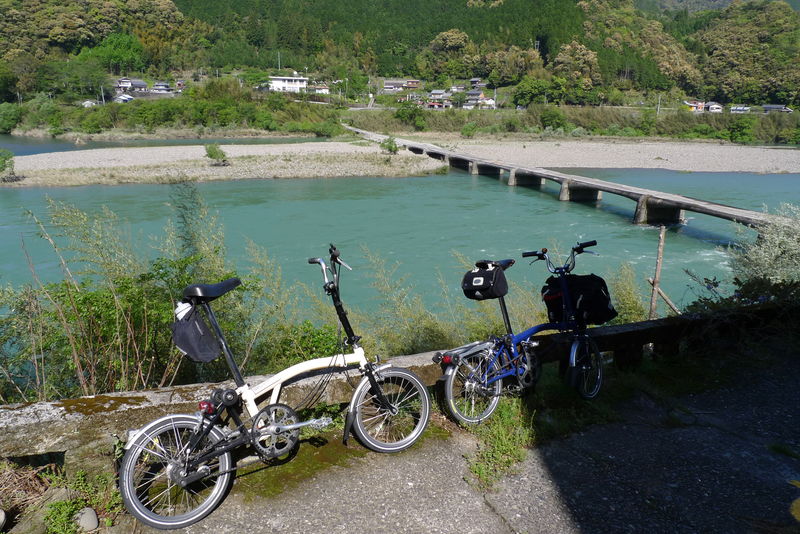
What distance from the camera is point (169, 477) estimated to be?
264 centimetres

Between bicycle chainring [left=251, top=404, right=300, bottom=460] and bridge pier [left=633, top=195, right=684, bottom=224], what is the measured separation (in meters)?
22.3

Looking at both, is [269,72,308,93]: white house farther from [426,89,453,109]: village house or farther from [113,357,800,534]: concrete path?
[113,357,800,534]: concrete path

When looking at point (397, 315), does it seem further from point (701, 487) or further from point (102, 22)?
point (102, 22)

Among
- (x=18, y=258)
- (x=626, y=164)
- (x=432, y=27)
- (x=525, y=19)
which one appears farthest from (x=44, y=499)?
(x=432, y=27)

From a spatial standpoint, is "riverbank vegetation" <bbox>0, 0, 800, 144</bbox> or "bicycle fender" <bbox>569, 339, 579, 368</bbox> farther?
"riverbank vegetation" <bbox>0, 0, 800, 144</bbox>

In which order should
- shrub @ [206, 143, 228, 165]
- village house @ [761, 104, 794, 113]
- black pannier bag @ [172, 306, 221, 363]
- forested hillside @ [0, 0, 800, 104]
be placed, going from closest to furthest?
1. black pannier bag @ [172, 306, 221, 363]
2. shrub @ [206, 143, 228, 165]
3. village house @ [761, 104, 794, 113]
4. forested hillside @ [0, 0, 800, 104]

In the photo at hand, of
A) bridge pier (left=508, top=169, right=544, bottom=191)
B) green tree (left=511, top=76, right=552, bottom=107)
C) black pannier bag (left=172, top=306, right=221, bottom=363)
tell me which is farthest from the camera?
green tree (left=511, top=76, right=552, bottom=107)

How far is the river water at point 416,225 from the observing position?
15109mm

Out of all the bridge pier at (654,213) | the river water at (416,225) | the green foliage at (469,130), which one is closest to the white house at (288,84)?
the green foliage at (469,130)

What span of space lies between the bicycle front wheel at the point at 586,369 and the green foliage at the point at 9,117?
83598 mm

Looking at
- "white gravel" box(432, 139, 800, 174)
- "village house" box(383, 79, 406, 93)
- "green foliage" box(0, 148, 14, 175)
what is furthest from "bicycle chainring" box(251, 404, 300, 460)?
"village house" box(383, 79, 406, 93)

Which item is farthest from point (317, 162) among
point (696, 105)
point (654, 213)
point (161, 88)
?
point (696, 105)

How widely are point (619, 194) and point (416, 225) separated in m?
9.78

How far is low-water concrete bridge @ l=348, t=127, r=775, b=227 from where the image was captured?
19.5m
